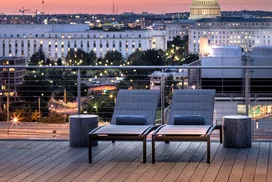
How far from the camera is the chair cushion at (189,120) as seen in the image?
20.9 feet

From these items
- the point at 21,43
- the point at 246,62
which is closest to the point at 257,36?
the point at 21,43

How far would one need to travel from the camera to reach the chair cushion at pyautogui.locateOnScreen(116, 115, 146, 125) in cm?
640

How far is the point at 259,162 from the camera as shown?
573cm

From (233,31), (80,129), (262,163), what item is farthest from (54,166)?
(233,31)

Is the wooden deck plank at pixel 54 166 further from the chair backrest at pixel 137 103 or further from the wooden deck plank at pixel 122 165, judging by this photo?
the chair backrest at pixel 137 103

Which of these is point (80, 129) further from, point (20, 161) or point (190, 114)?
point (190, 114)

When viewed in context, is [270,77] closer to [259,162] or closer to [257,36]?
[259,162]

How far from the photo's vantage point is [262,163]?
224 inches

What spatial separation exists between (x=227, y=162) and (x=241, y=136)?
0.62 m

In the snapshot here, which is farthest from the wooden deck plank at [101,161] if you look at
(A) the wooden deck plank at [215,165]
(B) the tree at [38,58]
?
(B) the tree at [38,58]

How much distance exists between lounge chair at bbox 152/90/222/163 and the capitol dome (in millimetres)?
105916

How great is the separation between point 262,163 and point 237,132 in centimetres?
68

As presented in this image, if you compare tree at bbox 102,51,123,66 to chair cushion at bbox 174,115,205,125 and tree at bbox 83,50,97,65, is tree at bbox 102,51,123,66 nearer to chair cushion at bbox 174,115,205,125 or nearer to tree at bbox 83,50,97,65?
tree at bbox 83,50,97,65

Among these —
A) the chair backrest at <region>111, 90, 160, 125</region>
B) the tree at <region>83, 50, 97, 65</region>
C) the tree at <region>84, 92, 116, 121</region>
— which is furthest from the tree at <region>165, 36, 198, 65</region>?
the chair backrest at <region>111, 90, 160, 125</region>
